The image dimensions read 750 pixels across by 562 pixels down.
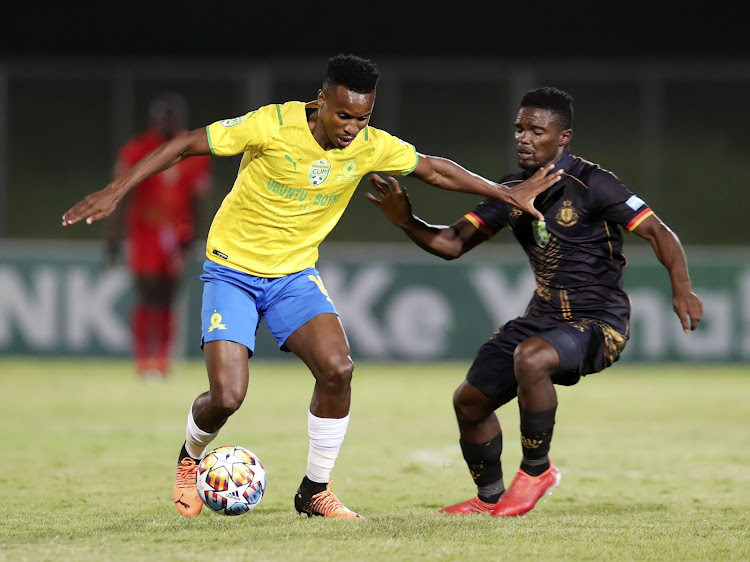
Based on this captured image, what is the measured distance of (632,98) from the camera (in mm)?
16984

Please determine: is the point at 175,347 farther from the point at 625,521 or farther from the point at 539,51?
the point at 539,51

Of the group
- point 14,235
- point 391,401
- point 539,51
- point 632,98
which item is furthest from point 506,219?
point 539,51

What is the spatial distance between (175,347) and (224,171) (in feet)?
19.3

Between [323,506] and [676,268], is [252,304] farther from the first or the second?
[676,268]

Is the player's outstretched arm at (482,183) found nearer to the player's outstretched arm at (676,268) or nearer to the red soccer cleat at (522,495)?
the player's outstretched arm at (676,268)

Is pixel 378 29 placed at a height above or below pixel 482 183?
above

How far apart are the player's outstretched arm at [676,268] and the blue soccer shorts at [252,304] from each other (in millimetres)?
1618

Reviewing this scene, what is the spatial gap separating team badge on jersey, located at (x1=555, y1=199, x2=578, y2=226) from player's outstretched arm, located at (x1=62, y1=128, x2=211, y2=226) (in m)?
1.80

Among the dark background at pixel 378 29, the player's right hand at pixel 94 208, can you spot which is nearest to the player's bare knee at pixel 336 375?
the player's right hand at pixel 94 208

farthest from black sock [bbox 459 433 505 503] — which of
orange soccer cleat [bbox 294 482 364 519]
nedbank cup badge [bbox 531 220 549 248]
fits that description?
nedbank cup badge [bbox 531 220 549 248]

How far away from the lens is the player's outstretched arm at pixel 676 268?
5.62 metres

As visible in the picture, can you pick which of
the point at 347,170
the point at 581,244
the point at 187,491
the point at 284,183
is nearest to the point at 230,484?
the point at 187,491

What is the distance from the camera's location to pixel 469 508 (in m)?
5.79

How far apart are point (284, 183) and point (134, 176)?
744 millimetres
